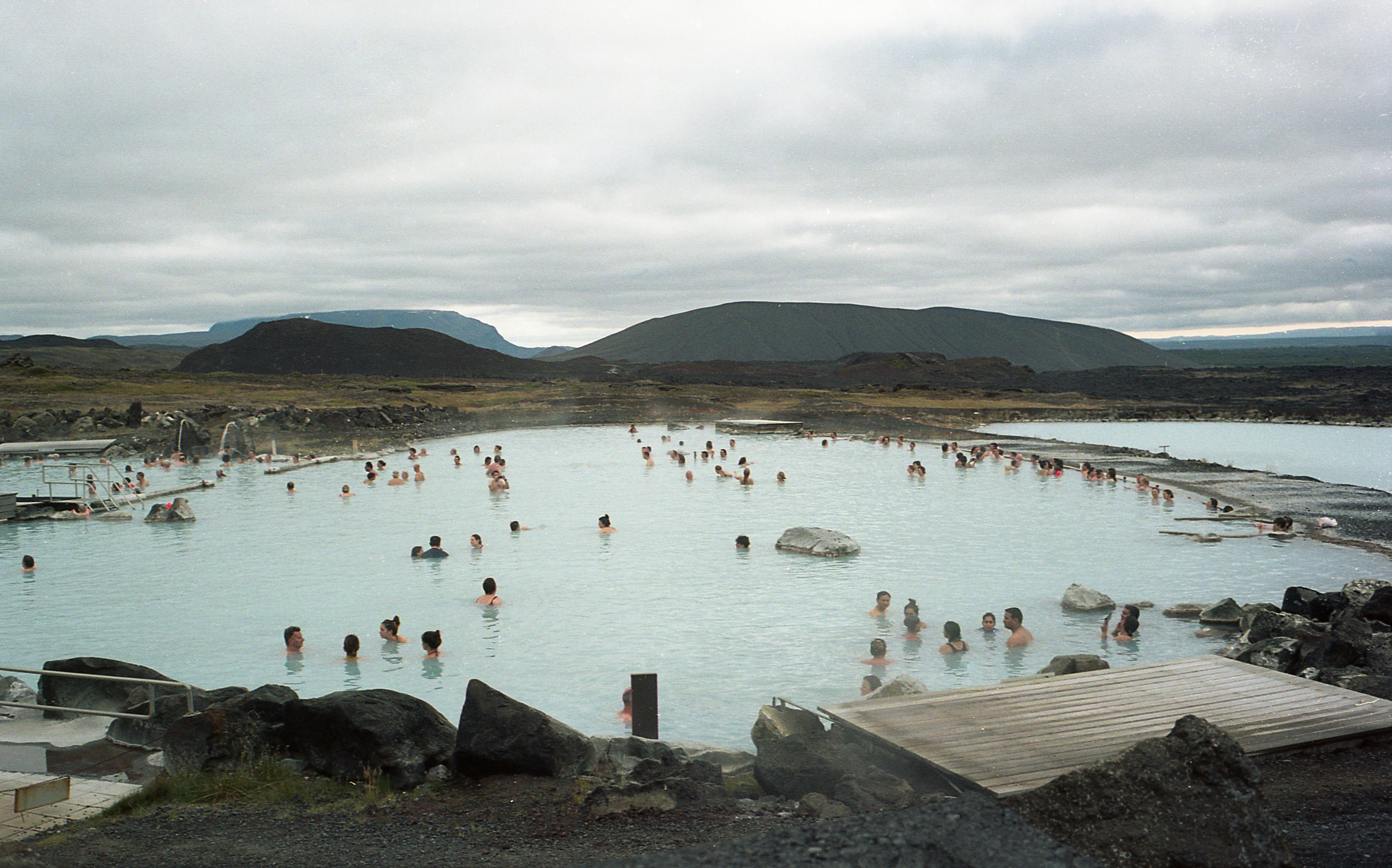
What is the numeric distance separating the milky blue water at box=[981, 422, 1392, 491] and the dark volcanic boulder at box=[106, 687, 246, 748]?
26.2 meters

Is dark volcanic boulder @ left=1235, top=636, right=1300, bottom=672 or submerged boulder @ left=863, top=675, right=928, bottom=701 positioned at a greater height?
dark volcanic boulder @ left=1235, top=636, right=1300, bottom=672

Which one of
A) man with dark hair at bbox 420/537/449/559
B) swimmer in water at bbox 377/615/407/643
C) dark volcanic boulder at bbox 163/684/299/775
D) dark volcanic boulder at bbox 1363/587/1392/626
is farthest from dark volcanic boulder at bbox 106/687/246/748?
dark volcanic boulder at bbox 1363/587/1392/626

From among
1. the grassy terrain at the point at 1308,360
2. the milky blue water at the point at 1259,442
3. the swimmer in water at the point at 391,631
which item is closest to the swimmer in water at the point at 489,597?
the swimmer in water at the point at 391,631

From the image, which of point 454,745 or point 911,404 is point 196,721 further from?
point 911,404

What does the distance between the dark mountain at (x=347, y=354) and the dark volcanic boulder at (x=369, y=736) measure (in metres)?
118

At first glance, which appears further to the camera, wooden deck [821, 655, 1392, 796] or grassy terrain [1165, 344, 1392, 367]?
grassy terrain [1165, 344, 1392, 367]

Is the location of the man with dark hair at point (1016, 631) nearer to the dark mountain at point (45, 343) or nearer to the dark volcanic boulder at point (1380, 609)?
the dark volcanic boulder at point (1380, 609)

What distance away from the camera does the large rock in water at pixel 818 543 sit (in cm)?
1662

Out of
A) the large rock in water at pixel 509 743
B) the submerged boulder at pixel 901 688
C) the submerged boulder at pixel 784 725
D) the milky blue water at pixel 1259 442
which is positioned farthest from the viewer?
the milky blue water at pixel 1259 442

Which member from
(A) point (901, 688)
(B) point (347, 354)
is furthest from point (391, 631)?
(B) point (347, 354)

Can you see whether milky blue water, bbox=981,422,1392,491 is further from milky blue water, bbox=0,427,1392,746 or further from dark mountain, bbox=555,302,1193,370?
dark mountain, bbox=555,302,1193,370

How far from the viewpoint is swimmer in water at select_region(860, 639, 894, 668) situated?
10734 millimetres

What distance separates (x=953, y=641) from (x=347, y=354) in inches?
5455

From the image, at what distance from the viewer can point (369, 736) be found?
5.91 meters
